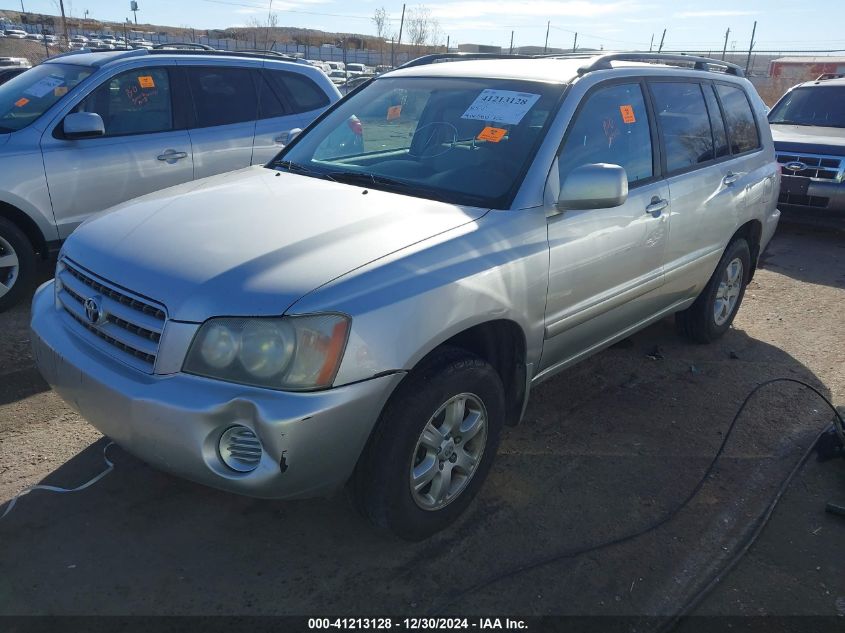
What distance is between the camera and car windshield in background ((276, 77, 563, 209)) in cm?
313

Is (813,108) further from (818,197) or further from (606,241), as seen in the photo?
(606,241)

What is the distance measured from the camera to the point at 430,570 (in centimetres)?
269

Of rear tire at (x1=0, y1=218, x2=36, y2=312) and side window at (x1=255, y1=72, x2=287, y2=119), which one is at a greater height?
side window at (x1=255, y1=72, x2=287, y2=119)

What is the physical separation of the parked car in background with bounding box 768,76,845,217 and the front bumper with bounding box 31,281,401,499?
7.60 m

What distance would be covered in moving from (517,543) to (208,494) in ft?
4.44

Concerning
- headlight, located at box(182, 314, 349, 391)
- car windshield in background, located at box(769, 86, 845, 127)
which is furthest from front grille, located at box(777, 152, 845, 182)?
headlight, located at box(182, 314, 349, 391)

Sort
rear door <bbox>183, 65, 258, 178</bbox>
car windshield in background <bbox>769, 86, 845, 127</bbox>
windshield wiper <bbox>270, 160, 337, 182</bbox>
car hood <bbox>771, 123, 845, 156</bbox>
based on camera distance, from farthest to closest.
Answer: car windshield in background <bbox>769, 86, 845, 127</bbox> < car hood <bbox>771, 123, 845, 156</bbox> < rear door <bbox>183, 65, 258, 178</bbox> < windshield wiper <bbox>270, 160, 337, 182</bbox>

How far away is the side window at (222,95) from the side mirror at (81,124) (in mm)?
914

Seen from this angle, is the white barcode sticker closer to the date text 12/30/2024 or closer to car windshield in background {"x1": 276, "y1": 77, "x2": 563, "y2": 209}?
car windshield in background {"x1": 276, "y1": 77, "x2": 563, "y2": 209}

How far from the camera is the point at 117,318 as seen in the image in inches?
99.5

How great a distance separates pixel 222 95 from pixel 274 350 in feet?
14.5

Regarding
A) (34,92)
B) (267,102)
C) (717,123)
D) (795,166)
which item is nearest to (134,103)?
(34,92)

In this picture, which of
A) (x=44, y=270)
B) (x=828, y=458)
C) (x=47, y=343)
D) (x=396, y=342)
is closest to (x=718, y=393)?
(x=828, y=458)

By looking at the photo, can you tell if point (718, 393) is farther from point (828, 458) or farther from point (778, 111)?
point (778, 111)
